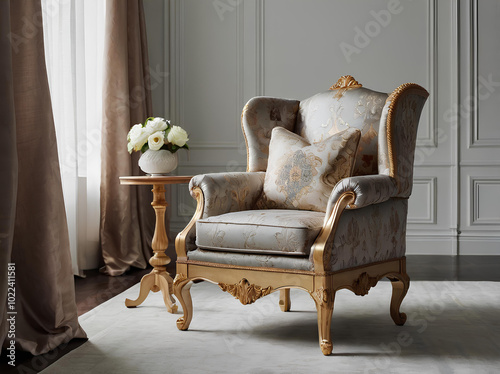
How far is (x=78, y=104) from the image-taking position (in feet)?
12.7

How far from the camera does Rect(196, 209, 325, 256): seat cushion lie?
2156 mm

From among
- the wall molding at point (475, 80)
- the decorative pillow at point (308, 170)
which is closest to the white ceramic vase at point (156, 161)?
the decorative pillow at point (308, 170)

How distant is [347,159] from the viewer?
2475 millimetres

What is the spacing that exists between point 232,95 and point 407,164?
253 cm

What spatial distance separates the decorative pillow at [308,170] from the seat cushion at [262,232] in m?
0.10

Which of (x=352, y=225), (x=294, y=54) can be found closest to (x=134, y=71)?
(x=294, y=54)

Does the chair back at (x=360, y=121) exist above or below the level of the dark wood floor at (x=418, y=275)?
above

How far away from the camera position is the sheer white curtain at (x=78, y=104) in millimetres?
3545

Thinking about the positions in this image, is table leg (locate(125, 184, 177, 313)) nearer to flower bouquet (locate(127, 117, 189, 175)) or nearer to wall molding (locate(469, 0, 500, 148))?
flower bouquet (locate(127, 117, 189, 175))

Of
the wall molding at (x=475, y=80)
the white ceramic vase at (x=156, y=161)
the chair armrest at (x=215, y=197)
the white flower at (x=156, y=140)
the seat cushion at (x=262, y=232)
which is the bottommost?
the seat cushion at (x=262, y=232)

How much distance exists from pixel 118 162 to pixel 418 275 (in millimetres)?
2117

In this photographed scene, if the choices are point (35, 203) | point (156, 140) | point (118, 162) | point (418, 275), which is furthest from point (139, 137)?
point (418, 275)

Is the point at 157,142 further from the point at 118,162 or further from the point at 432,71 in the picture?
the point at 432,71

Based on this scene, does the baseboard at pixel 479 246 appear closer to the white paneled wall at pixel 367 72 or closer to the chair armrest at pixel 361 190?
the white paneled wall at pixel 367 72
